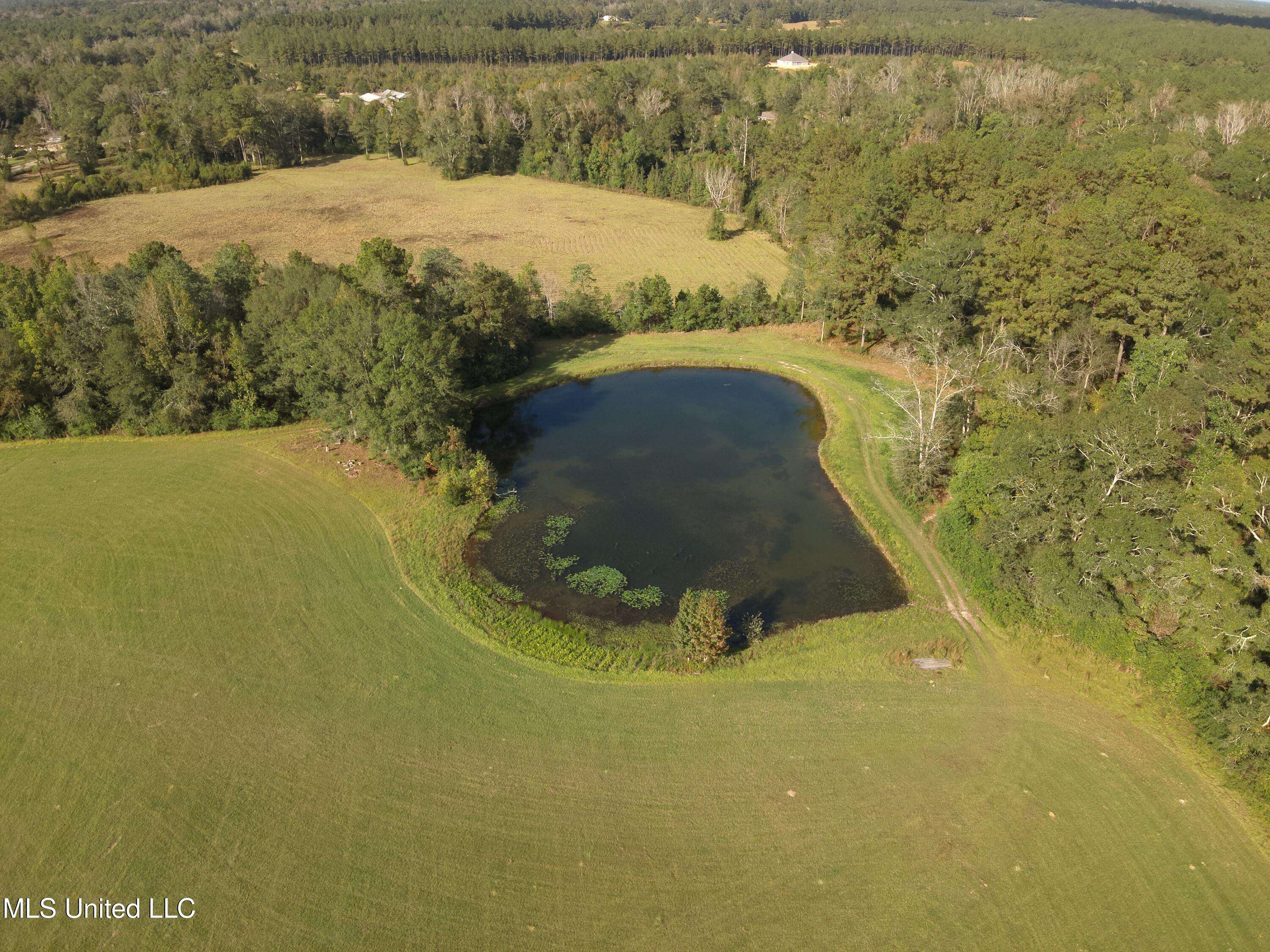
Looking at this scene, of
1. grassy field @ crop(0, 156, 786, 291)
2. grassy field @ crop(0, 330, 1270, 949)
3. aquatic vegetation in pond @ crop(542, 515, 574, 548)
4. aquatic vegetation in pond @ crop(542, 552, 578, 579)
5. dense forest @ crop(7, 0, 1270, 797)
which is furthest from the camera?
grassy field @ crop(0, 156, 786, 291)

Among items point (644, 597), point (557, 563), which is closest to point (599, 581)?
point (644, 597)

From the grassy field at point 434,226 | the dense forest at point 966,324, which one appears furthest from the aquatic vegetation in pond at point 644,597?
the grassy field at point 434,226

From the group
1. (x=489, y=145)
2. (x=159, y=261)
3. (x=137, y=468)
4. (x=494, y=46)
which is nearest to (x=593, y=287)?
(x=159, y=261)

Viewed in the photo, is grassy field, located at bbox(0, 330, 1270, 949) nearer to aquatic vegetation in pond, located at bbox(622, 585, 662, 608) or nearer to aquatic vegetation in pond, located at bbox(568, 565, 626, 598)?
aquatic vegetation in pond, located at bbox(622, 585, 662, 608)

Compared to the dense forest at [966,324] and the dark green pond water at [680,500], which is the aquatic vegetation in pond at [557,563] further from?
the dense forest at [966,324]

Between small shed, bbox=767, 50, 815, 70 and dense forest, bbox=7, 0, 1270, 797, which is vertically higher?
small shed, bbox=767, 50, 815, 70

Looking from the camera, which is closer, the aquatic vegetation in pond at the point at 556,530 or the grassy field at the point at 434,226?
the aquatic vegetation in pond at the point at 556,530

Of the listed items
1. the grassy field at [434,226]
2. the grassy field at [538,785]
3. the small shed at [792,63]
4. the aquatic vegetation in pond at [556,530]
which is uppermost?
the small shed at [792,63]

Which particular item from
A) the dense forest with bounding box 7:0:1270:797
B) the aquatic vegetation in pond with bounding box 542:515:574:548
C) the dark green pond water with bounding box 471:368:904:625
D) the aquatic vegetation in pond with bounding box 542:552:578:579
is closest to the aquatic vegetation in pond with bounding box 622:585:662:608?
the dark green pond water with bounding box 471:368:904:625
